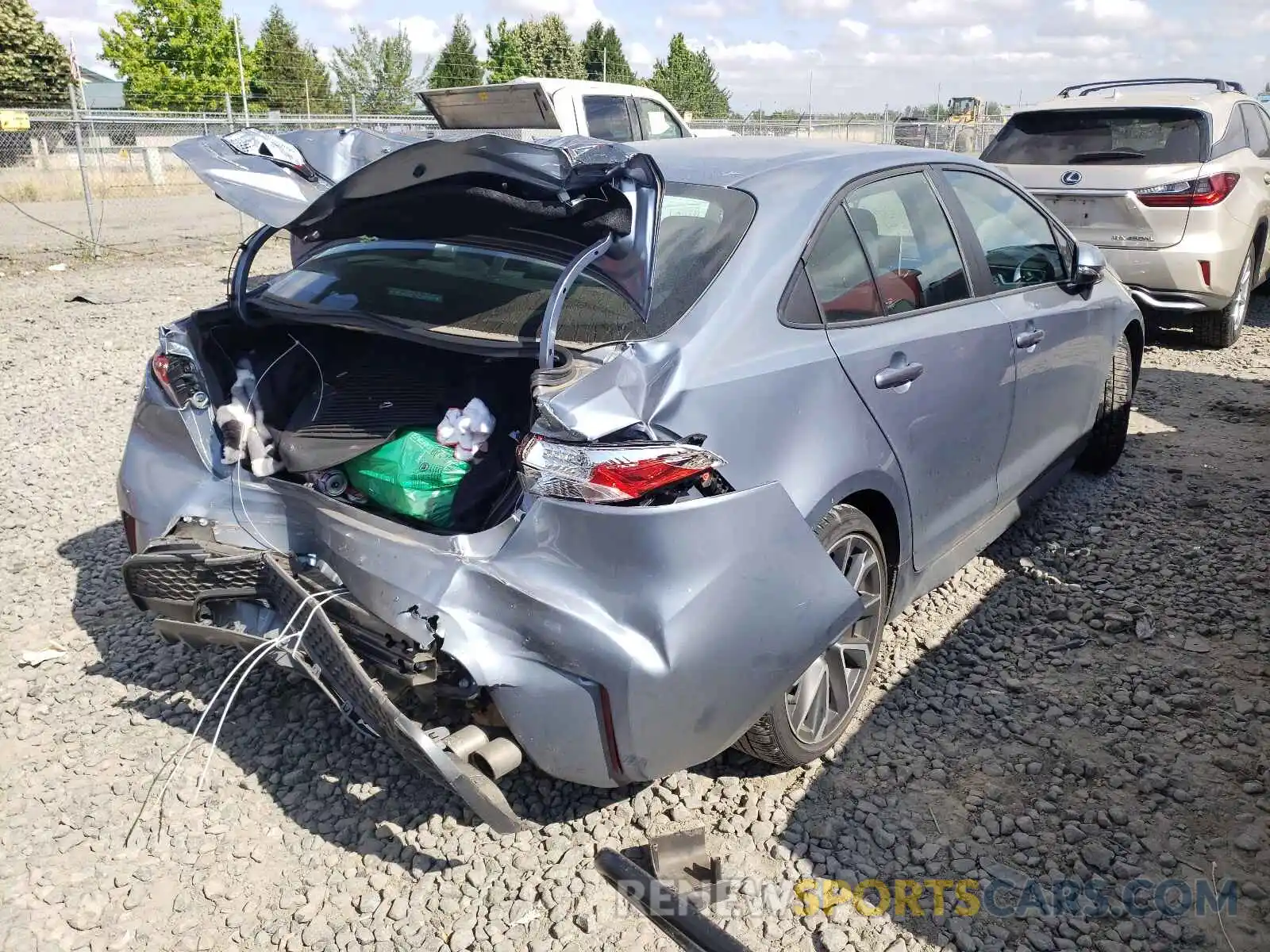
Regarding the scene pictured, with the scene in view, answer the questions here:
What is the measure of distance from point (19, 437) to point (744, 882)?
16.9 feet

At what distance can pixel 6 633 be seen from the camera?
369cm

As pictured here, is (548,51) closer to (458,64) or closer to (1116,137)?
(458,64)

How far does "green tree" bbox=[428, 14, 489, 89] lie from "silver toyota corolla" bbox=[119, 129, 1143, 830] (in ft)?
127

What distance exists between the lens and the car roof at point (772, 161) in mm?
2947

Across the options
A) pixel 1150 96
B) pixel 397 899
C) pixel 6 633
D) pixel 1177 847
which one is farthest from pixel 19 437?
pixel 1150 96

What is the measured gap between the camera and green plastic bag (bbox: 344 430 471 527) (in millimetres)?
2615

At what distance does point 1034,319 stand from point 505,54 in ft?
172

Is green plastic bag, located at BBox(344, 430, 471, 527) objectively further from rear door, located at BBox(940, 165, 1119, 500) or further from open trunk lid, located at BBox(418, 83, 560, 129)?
rear door, located at BBox(940, 165, 1119, 500)

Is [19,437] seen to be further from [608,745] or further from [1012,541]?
[1012,541]

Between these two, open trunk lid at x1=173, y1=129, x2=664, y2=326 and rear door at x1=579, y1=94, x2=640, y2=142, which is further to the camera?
rear door at x1=579, y1=94, x2=640, y2=142

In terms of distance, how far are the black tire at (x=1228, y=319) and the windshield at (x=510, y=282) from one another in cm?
622

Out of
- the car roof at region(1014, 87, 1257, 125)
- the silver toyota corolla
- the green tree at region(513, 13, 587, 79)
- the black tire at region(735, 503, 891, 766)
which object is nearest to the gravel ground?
the black tire at region(735, 503, 891, 766)

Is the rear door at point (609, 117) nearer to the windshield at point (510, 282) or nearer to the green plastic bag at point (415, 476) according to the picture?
the windshield at point (510, 282)

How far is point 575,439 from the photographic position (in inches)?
87.4
